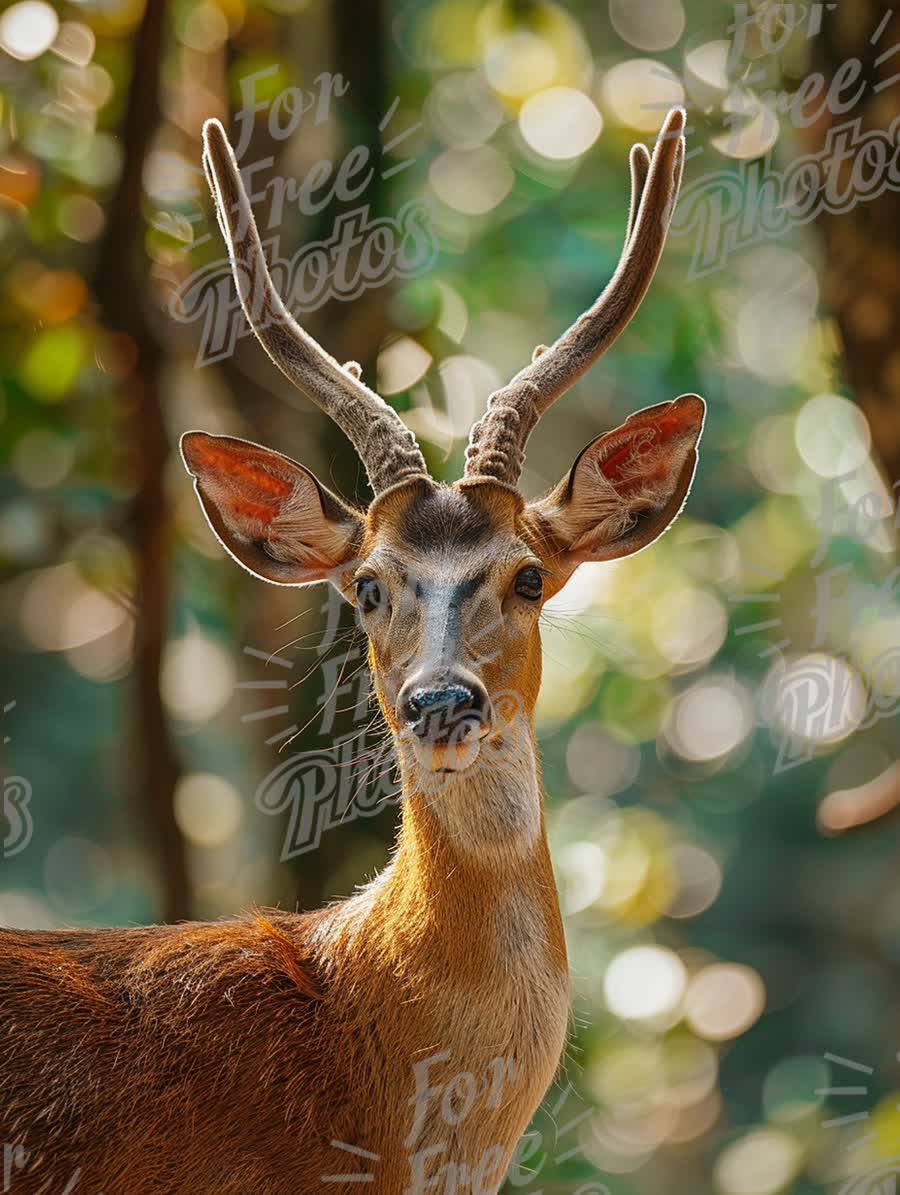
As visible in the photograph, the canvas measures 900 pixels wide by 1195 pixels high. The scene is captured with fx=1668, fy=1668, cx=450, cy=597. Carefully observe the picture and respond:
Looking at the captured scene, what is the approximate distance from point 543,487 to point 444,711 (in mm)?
7943

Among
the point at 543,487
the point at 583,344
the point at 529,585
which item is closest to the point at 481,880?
the point at 529,585

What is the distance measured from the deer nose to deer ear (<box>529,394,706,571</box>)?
1.05m

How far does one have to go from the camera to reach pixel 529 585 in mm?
5473

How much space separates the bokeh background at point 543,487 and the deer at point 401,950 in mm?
2218

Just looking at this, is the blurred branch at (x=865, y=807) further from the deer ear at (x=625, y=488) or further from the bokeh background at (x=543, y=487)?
the deer ear at (x=625, y=488)

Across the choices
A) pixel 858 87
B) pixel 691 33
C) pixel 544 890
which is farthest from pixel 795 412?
pixel 544 890

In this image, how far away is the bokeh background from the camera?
919 centimetres

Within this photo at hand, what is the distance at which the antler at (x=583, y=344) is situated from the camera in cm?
572

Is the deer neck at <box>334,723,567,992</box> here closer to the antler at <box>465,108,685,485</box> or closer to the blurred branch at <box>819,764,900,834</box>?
the antler at <box>465,108,685,485</box>

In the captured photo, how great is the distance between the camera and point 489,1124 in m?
5.23

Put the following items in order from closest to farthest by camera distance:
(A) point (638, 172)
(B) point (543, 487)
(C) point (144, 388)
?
(A) point (638, 172) < (C) point (144, 388) < (B) point (543, 487)

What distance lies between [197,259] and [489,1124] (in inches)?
249

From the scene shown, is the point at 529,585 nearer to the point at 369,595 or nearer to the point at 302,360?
the point at 369,595

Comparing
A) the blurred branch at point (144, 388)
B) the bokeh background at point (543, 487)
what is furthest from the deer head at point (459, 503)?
the blurred branch at point (144, 388)
